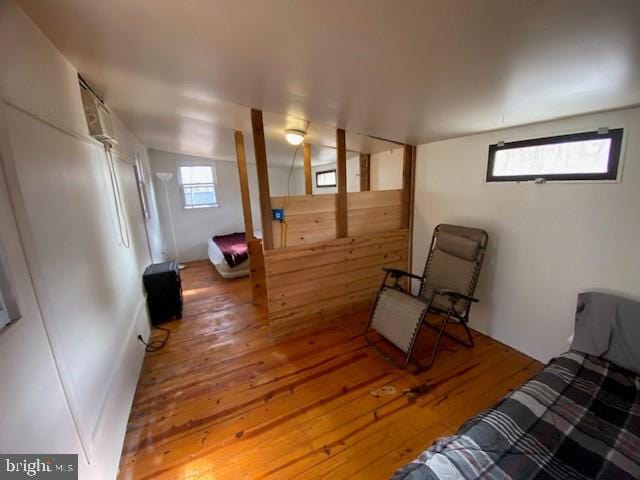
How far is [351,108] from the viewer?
190 cm

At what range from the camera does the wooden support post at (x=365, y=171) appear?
12.9 ft

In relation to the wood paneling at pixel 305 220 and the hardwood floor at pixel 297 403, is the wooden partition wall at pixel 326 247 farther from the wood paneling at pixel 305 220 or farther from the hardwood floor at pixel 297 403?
the hardwood floor at pixel 297 403

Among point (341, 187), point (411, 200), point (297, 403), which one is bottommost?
A: point (297, 403)

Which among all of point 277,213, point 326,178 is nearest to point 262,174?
point 277,213

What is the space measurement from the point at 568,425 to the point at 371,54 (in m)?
1.87

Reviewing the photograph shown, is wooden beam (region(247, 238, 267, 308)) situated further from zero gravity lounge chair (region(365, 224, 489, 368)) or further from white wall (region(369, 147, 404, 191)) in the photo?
white wall (region(369, 147, 404, 191))

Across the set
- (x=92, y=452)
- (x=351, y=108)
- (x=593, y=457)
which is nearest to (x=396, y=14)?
(x=351, y=108)

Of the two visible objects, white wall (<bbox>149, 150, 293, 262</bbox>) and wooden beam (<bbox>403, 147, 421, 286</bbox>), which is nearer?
wooden beam (<bbox>403, 147, 421, 286</bbox>)

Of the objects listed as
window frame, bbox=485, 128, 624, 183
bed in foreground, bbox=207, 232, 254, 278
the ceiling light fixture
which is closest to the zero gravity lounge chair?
window frame, bbox=485, 128, 624, 183

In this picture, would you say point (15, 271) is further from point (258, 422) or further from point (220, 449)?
point (258, 422)

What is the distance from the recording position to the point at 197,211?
5645 mm

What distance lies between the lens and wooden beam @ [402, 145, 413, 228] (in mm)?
3010

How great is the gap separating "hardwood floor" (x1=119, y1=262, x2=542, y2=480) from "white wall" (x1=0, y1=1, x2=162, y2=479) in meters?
0.25

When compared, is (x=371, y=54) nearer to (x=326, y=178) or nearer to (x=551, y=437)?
(x=551, y=437)
